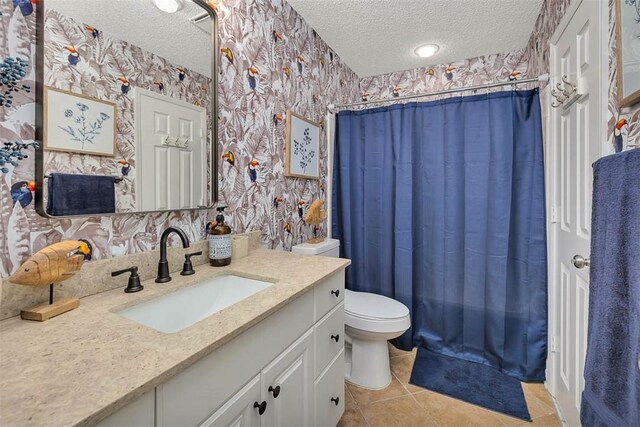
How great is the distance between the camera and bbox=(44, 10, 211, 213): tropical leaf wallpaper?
0.83 metres

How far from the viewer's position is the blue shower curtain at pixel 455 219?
A: 71.7 inches

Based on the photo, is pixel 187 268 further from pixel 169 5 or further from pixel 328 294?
pixel 169 5

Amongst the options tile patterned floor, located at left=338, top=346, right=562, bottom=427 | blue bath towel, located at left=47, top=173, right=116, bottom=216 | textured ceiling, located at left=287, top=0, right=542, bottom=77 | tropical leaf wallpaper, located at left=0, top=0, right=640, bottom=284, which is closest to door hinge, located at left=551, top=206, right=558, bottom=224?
tropical leaf wallpaper, located at left=0, top=0, right=640, bottom=284

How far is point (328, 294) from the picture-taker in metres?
1.21

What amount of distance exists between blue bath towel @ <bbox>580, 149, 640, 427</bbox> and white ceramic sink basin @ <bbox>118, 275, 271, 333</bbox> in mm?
973

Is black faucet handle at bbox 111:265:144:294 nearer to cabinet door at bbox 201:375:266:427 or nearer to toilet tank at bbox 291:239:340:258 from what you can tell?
cabinet door at bbox 201:375:266:427

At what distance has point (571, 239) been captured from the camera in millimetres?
1385

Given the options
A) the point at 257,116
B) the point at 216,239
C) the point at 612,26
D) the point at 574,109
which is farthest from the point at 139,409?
the point at 574,109

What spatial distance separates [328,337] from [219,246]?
1.94 feet

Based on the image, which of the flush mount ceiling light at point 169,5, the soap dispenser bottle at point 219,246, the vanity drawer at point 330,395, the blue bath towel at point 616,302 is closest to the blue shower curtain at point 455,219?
the vanity drawer at point 330,395

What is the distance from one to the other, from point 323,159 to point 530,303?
5.47ft

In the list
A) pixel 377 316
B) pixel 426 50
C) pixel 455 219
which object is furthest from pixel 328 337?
pixel 426 50

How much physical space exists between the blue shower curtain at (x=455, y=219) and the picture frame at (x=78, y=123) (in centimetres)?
165

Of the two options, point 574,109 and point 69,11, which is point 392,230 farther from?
point 69,11
